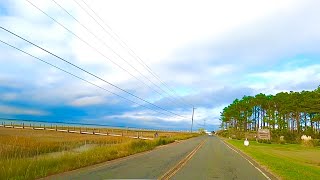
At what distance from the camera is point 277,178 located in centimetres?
1620

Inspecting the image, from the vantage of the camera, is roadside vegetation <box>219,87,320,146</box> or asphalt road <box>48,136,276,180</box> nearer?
asphalt road <box>48,136,276,180</box>

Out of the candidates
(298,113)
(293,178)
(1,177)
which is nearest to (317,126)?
(298,113)

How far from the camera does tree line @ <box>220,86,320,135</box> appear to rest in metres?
83.1

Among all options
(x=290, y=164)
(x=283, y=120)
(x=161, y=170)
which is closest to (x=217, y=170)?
(x=161, y=170)

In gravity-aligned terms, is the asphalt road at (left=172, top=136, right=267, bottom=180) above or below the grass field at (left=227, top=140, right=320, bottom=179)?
above

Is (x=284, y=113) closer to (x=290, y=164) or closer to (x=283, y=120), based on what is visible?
(x=283, y=120)

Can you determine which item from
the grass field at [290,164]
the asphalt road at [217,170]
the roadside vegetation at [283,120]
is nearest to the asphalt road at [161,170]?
the asphalt road at [217,170]

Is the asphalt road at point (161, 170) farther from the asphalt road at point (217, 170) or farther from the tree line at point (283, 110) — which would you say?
the tree line at point (283, 110)

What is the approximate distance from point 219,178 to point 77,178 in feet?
19.0

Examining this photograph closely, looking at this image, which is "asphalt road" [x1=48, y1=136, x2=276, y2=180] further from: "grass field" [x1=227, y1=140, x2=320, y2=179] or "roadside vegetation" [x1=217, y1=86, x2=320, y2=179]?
"roadside vegetation" [x1=217, y1=86, x2=320, y2=179]

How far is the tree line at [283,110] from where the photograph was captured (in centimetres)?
8306

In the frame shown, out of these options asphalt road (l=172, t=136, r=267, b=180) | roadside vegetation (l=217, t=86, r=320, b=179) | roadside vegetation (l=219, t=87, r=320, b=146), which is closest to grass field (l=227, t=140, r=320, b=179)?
asphalt road (l=172, t=136, r=267, b=180)

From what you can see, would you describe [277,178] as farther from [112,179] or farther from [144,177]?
[112,179]

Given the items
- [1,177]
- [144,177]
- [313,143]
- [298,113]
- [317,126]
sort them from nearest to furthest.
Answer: [1,177]
[144,177]
[313,143]
[298,113]
[317,126]
